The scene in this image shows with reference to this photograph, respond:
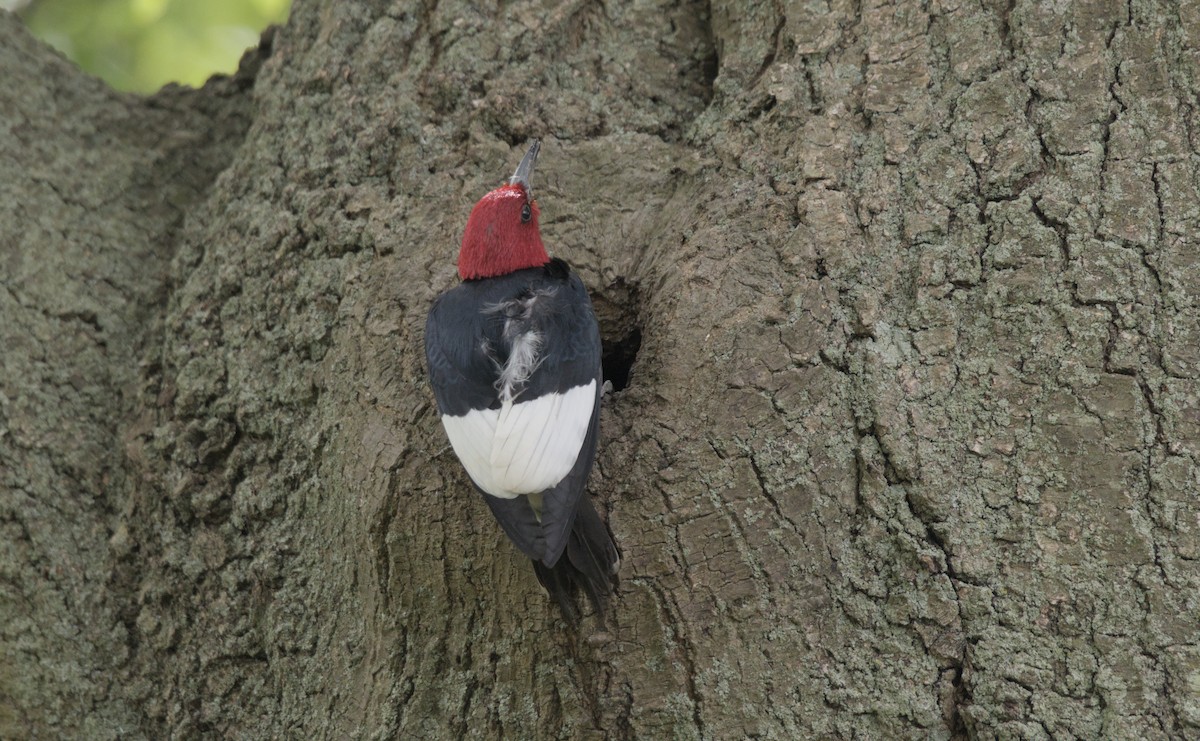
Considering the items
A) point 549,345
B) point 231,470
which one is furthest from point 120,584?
point 549,345

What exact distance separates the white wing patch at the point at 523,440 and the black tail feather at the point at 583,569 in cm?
11

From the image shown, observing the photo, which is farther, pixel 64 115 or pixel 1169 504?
pixel 64 115

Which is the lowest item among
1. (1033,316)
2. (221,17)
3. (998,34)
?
(1033,316)

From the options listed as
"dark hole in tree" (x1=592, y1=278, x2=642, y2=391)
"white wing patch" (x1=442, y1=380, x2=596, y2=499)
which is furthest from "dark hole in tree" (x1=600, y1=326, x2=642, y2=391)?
"white wing patch" (x1=442, y1=380, x2=596, y2=499)

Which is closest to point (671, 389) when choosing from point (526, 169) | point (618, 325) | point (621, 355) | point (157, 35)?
point (618, 325)

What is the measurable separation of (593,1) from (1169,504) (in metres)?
1.94

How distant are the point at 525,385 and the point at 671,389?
1.10 feet

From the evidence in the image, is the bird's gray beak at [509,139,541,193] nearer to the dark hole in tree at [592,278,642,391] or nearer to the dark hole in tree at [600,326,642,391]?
the dark hole in tree at [592,278,642,391]

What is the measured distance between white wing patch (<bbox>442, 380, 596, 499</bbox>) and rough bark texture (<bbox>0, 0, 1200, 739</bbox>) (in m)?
0.11

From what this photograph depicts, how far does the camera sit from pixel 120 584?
2506 mm

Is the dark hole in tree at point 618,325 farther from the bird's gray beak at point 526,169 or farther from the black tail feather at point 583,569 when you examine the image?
the black tail feather at point 583,569

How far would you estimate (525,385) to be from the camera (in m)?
2.29

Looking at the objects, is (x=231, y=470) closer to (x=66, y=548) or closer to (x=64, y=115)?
(x=66, y=548)

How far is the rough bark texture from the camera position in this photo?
193 cm
